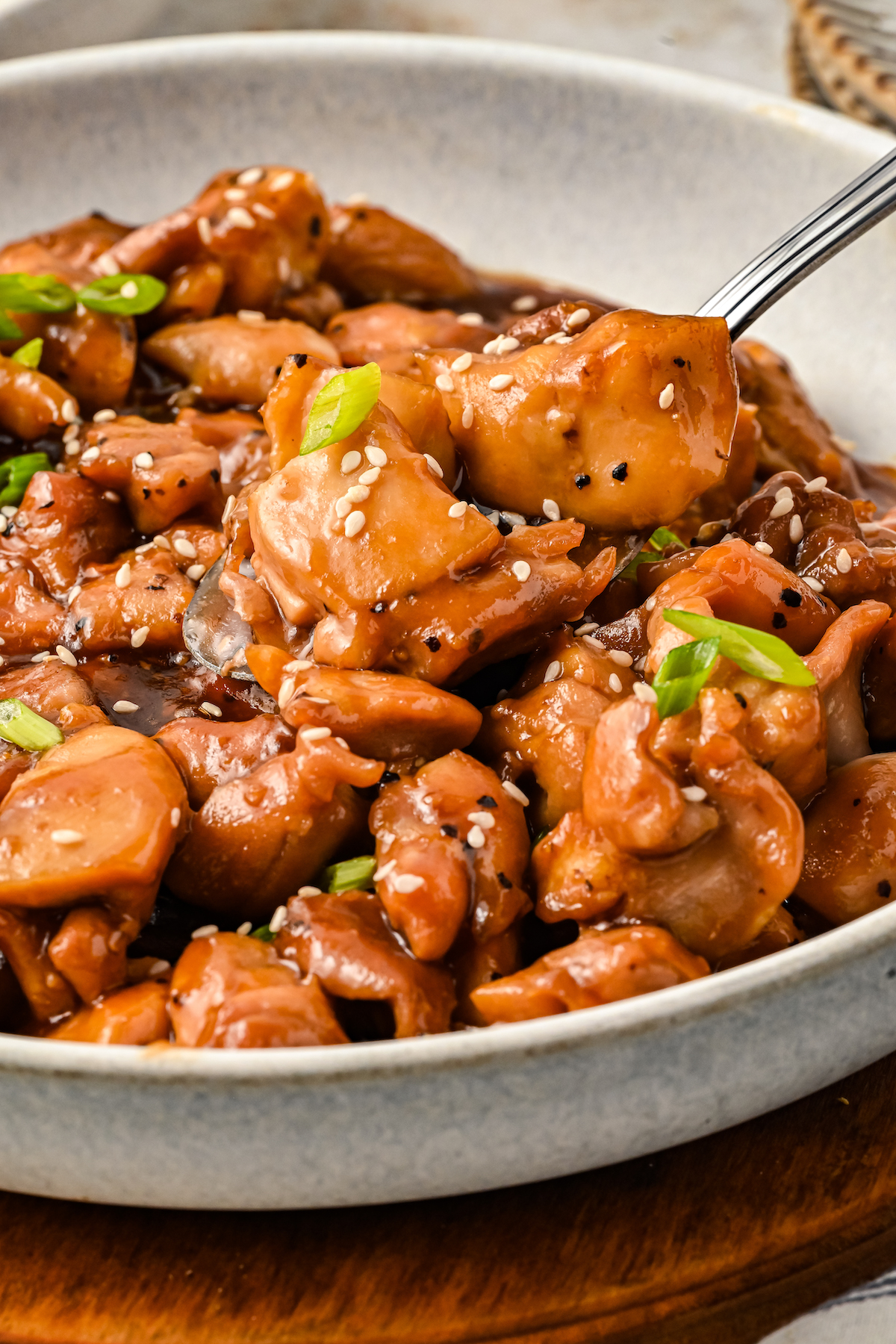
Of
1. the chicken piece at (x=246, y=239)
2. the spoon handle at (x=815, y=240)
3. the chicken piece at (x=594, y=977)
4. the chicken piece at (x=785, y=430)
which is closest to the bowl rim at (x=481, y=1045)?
the chicken piece at (x=594, y=977)

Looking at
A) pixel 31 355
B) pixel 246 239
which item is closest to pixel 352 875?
pixel 31 355

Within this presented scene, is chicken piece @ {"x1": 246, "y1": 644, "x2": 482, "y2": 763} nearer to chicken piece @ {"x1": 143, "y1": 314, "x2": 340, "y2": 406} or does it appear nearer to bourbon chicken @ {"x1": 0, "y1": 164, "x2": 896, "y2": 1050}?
bourbon chicken @ {"x1": 0, "y1": 164, "x2": 896, "y2": 1050}

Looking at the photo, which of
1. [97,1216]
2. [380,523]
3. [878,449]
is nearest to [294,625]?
[380,523]

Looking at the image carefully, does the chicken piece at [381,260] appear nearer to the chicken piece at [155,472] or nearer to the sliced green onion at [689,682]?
the chicken piece at [155,472]

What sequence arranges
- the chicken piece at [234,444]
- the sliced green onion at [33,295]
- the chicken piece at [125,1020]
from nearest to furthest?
the chicken piece at [125,1020] → the chicken piece at [234,444] → the sliced green onion at [33,295]

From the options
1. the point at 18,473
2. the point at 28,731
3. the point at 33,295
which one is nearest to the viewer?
the point at 28,731

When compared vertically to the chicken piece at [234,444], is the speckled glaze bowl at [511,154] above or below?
above

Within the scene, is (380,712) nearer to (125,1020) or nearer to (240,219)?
(125,1020)
